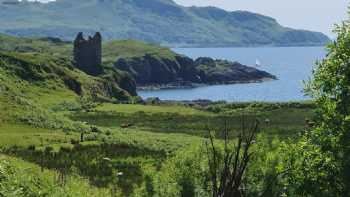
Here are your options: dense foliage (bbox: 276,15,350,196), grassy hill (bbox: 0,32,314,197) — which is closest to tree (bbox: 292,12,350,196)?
dense foliage (bbox: 276,15,350,196)

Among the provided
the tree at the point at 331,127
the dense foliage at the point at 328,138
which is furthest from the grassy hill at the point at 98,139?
the tree at the point at 331,127

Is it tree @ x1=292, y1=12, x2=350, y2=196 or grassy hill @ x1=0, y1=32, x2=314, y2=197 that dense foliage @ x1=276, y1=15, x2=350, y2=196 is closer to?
tree @ x1=292, y1=12, x2=350, y2=196

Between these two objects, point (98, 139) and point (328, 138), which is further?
point (98, 139)

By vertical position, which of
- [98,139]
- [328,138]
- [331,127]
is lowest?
[98,139]

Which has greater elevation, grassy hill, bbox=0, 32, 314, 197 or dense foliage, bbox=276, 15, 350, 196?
dense foliage, bbox=276, 15, 350, 196

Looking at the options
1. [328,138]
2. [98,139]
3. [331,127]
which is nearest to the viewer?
[328,138]

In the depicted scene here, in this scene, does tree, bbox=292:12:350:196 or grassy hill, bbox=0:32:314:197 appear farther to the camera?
grassy hill, bbox=0:32:314:197

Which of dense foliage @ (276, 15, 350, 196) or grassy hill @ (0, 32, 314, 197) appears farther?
grassy hill @ (0, 32, 314, 197)

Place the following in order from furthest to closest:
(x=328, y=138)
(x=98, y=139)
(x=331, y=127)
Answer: (x=98, y=139)
(x=331, y=127)
(x=328, y=138)

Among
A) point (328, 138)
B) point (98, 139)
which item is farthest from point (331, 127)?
point (98, 139)

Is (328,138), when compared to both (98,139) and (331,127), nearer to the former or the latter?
(331,127)

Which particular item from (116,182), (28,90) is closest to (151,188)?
(116,182)

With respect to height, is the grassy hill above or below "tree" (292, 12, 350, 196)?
below

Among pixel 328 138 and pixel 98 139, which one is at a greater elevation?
pixel 328 138
